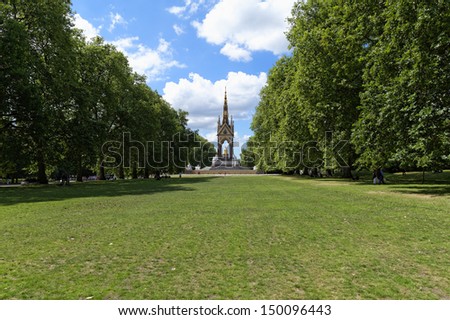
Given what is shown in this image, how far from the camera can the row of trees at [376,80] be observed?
16453 millimetres

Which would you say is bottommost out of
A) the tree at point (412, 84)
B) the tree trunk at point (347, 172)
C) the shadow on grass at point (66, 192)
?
the shadow on grass at point (66, 192)

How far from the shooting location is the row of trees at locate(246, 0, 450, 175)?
54.0ft

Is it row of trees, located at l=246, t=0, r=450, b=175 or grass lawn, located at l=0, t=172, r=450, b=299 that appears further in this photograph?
row of trees, located at l=246, t=0, r=450, b=175

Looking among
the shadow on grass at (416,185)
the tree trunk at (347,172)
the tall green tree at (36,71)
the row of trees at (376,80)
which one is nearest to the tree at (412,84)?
the row of trees at (376,80)

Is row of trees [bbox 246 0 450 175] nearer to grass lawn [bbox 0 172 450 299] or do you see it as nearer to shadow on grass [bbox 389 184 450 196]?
shadow on grass [bbox 389 184 450 196]

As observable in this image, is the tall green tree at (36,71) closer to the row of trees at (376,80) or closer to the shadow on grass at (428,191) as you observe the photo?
the row of trees at (376,80)

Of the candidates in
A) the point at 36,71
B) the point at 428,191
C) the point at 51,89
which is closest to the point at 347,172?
the point at 428,191

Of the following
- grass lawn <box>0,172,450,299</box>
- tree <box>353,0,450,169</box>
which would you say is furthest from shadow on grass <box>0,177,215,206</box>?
tree <box>353,0,450,169</box>

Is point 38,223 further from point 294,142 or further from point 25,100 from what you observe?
point 294,142

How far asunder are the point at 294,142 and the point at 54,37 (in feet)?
86.5

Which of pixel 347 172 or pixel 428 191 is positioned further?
pixel 347 172

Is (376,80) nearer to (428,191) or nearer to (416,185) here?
(428,191)

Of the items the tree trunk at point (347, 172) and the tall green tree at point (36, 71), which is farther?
the tree trunk at point (347, 172)

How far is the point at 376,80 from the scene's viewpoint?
19.7m
